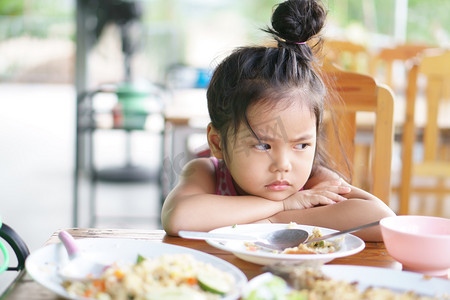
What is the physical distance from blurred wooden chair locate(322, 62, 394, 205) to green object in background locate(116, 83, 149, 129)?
77.9 inches

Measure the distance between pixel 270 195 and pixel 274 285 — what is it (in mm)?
476

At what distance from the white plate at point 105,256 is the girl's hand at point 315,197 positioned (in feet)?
1.12

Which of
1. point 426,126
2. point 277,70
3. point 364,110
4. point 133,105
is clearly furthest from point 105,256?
point 133,105

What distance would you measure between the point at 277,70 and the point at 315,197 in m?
0.25

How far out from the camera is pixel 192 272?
619 mm

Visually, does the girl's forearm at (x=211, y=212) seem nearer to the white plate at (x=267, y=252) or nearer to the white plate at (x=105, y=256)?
the white plate at (x=267, y=252)

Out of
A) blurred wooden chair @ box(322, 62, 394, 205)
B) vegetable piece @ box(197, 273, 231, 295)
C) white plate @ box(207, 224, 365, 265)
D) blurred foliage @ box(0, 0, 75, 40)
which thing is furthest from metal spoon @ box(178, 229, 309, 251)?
blurred foliage @ box(0, 0, 75, 40)

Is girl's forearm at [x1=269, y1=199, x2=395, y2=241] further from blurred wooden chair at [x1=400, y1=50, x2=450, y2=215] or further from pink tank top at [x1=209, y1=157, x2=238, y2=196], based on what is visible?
blurred wooden chair at [x1=400, y1=50, x2=450, y2=215]

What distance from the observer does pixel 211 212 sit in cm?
98

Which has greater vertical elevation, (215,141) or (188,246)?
(215,141)

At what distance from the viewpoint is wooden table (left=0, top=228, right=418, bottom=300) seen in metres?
0.64

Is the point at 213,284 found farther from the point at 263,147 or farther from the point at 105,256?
the point at 263,147

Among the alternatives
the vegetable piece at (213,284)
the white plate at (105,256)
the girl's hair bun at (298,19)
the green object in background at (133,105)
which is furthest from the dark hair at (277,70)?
the green object in background at (133,105)

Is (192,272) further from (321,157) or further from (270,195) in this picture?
(321,157)
